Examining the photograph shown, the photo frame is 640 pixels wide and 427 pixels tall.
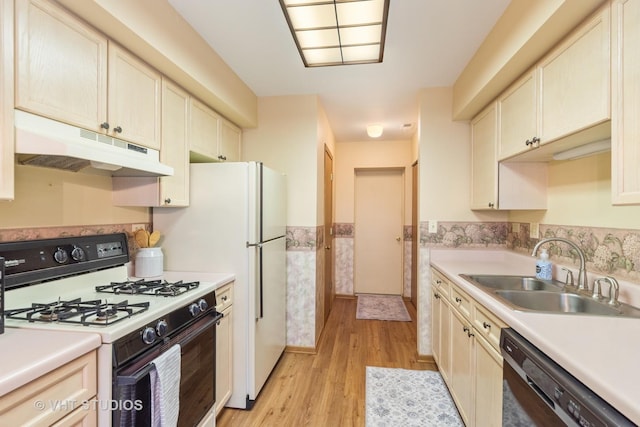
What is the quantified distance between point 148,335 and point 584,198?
93.1 inches

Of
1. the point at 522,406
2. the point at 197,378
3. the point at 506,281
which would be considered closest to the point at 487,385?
the point at 522,406

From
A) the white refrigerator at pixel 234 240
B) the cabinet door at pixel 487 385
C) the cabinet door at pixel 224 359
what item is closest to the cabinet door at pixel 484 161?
the cabinet door at pixel 487 385

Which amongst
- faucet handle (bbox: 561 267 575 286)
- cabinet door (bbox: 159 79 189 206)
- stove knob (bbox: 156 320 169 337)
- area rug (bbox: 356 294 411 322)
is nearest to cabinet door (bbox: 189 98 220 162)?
cabinet door (bbox: 159 79 189 206)

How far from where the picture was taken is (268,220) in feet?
7.19

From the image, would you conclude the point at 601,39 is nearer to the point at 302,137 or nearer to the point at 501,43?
the point at 501,43

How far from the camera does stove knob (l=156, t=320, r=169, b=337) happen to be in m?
1.24

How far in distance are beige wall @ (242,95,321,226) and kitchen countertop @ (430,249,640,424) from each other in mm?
1642

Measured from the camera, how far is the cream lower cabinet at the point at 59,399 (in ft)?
2.52

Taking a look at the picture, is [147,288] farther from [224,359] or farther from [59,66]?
[59,66]

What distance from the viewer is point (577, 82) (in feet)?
4.23

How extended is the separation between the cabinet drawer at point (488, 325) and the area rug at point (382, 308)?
2.24 meters

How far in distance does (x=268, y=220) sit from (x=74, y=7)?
148 cm

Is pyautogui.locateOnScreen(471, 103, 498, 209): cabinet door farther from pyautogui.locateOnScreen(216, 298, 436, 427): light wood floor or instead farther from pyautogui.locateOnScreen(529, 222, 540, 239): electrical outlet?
pyautogui.locateOnScreen(216, 298, 436, 427): light wood floor

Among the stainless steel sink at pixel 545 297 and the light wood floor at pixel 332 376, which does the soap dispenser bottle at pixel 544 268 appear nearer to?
the stainless steel sink at pixel 545 297
